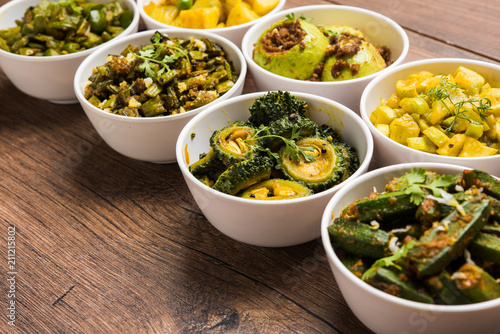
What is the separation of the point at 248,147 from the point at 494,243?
97 cm

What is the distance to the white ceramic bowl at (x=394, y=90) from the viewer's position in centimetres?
186

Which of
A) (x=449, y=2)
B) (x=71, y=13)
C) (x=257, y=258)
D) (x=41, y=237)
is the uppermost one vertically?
(x=449, y=2)

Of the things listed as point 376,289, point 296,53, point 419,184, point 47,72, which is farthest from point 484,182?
point 47,72

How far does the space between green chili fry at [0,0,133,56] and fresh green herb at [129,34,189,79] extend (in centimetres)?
51

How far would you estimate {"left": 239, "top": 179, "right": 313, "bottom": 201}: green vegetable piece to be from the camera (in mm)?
1806

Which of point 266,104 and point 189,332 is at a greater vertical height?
point 266,104

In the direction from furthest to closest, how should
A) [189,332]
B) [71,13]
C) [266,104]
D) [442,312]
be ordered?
[71,13], [266,104], [189,332], [442,312]

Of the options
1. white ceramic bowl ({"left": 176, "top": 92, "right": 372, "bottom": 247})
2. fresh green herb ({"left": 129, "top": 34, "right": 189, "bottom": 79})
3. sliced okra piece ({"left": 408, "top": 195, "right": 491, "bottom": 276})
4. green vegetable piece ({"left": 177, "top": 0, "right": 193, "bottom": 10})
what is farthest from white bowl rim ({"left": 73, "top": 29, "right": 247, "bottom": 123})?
sliced okra piece ({"left": 408, "top": 195, "right": 491, "bottom": 276})

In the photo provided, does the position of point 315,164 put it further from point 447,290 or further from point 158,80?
point 158,80

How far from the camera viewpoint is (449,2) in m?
3.28

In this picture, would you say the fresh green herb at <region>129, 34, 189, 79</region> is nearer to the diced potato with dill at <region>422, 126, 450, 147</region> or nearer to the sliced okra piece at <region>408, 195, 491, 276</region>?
the diced potato with dill at <region>422, 126, 450, 147</region>

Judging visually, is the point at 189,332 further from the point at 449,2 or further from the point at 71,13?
the point at 449,2

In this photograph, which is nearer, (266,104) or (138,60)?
(266,104)

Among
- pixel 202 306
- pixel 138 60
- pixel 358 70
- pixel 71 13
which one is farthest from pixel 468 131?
pixel 71 13
